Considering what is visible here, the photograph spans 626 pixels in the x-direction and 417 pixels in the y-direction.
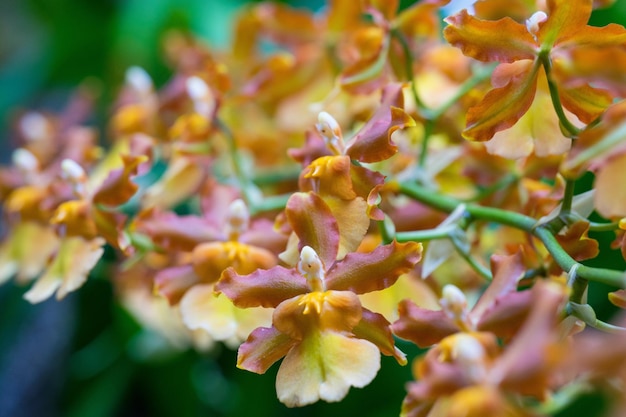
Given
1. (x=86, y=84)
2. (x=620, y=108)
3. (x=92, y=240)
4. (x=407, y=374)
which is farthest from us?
(x=86, y=84)

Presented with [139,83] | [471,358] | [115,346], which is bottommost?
[115,346]

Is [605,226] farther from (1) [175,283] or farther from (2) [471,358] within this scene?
(1) [175,283]

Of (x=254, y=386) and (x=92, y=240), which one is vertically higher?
(x=92, y=240)

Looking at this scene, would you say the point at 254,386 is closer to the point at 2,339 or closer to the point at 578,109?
the point at 2,339

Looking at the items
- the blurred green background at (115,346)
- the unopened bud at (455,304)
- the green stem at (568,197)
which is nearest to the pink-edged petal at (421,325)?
the unopened bud at (455,304)

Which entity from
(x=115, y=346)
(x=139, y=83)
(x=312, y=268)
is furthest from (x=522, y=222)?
(x=115, y=346)

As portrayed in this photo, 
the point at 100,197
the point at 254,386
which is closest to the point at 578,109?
the point at 100,197
